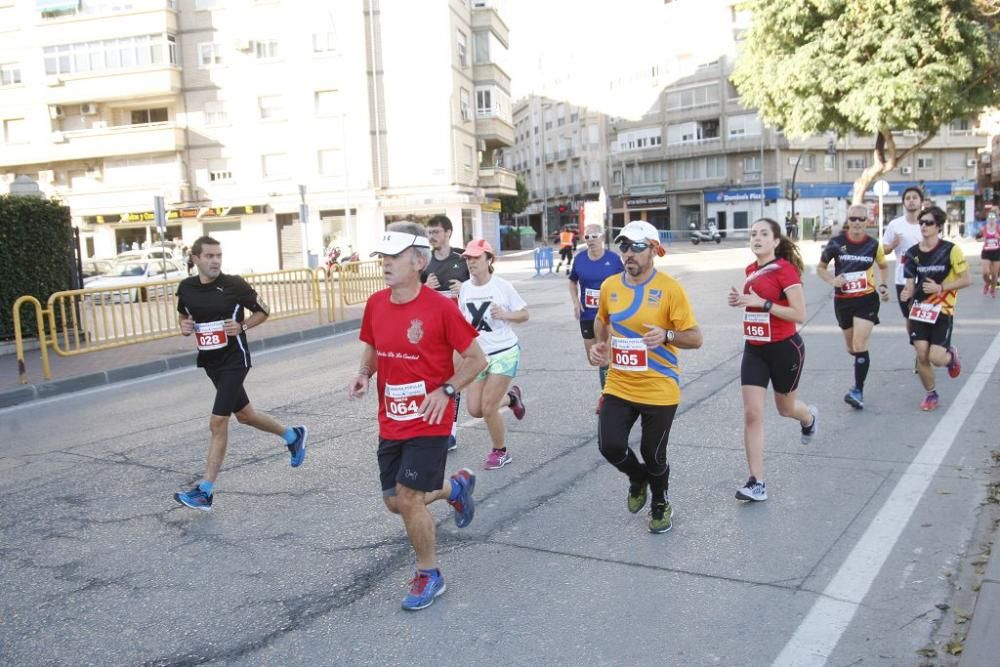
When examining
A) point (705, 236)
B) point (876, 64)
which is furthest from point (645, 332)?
point (705, 236)

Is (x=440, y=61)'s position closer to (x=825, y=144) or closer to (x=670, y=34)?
(x=670, y=34)

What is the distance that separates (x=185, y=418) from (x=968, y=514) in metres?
7.12

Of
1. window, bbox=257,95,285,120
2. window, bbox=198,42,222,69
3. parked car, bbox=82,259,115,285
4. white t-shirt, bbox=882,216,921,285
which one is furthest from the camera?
window, bbox=198,42,222,69

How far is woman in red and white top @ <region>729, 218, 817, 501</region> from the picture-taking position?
17.8ft

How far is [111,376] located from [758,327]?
373 inches

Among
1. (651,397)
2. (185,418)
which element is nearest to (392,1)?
(185,418)

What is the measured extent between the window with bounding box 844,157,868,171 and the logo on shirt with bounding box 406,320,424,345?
237ft

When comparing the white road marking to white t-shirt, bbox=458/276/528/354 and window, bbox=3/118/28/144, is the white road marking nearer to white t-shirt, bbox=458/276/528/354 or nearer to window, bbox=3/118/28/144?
white t-shirt, bbox=458/276/528/354

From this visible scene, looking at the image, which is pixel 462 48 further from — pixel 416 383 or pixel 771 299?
pixel 416 383

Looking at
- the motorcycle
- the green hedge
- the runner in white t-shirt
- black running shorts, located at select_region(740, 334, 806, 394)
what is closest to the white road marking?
black running shorts, located at select_region(740, 334, 806, 394)

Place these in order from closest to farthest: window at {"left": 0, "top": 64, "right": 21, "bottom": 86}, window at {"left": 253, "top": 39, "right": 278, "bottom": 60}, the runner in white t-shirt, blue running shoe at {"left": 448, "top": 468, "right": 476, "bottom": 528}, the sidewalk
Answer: blue running shoe at {"left": 448, "top": 468, "right": 476, "bottom": 528} < the runner in white t-shirt < the sidewalk < window at {"left": 253, "top": 39, "right": 278, "bottom": 60} < window at {"left": 0, "top": 64, "right": 21, "bottom": 86}

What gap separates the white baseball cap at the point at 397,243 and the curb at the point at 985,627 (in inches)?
112

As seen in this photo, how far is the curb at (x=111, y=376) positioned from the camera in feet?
34.6

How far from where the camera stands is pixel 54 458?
7281 millimetres
